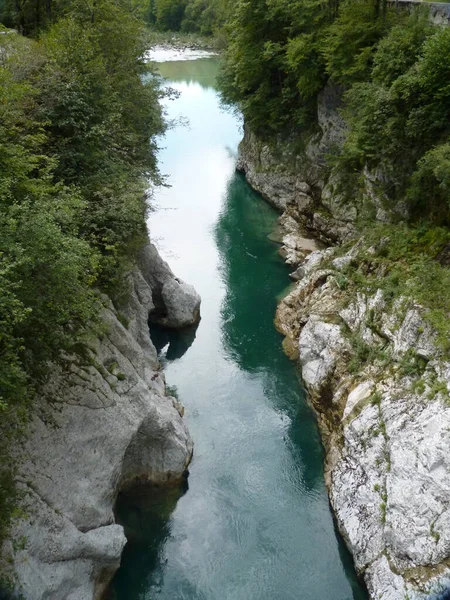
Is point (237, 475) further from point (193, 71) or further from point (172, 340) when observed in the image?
point (193, 71)

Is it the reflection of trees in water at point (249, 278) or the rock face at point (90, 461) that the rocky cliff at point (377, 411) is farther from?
the rock face at point (90, 461)

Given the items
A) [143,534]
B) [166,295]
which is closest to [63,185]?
[166,295]

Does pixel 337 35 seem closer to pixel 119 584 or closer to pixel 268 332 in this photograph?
pixel 268 332

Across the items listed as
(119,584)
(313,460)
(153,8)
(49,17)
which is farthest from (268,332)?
(153,8)

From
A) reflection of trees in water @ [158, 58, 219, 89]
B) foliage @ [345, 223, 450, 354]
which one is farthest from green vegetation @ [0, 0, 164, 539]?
reflection of trees in water @ [158, 58, 219, 89]

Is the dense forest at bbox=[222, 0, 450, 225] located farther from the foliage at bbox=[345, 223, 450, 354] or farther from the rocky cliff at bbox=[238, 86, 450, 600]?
the rocky cliff at bbox=[238, 86, 450, 600]

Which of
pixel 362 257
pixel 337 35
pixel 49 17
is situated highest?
pixel 337 35
